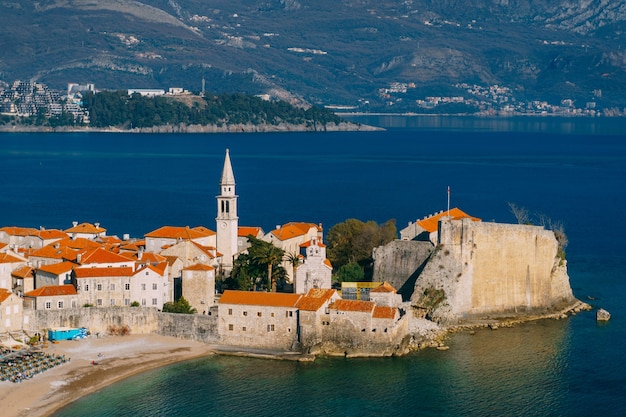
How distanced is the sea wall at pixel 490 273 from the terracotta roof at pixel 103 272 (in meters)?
12.5

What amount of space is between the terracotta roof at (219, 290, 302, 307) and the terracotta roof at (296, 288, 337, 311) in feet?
1.06

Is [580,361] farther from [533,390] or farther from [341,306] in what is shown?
[341,306]

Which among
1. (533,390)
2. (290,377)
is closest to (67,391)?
(290,377)

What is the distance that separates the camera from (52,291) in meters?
46.5

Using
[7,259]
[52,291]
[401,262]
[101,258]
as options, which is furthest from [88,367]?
[401,262]

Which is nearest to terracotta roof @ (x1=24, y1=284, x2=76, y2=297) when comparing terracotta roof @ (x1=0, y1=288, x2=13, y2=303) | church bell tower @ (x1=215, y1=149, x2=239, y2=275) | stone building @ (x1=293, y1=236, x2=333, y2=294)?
terracotta roof @ (x1=0, y1=288, x2=13, y2=303)

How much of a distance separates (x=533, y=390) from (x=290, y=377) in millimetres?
9063

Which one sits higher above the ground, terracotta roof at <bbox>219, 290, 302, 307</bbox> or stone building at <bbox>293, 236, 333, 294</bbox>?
stone building at <bbox>293, 236, 333, 294</bbox>

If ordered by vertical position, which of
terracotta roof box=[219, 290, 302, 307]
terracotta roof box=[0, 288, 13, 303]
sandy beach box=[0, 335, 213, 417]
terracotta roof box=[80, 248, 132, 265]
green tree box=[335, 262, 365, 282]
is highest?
terracotta roof box=[80, 248, 132, 265]

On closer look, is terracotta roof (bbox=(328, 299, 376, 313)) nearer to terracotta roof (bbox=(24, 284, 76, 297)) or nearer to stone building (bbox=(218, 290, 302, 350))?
stone building (bbox=(218, 290, 302, 350))

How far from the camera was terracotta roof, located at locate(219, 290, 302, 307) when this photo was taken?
44872 mm

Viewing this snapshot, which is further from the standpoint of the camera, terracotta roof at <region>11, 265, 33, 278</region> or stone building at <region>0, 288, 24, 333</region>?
terracotta roof at <region>11, 265, 33, 278</region>

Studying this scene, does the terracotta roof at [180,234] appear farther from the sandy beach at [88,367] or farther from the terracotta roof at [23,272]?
the sandy beach at [88,367]

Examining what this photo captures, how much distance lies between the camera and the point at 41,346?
44.3 m
